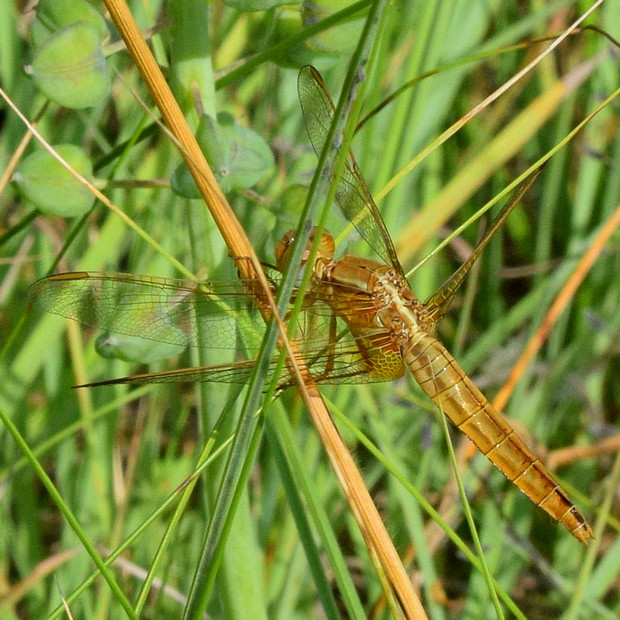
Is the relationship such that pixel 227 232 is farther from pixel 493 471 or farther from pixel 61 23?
pixel 493 471

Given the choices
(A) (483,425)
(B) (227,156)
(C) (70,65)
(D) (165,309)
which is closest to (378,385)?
(A) (483,425)

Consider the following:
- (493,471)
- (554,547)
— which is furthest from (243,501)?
(554,547)

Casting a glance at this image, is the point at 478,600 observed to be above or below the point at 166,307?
below

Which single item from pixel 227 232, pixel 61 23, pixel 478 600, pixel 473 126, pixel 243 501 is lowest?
pixel 478 600

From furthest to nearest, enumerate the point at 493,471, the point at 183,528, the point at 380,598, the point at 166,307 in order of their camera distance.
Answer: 1. the point at 493,471
2. the point at 183,528
3. the point at 380,598
4. the point at 166,307

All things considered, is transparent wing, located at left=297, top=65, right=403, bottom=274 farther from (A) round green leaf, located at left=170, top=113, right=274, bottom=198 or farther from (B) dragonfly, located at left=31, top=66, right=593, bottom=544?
(A) round green leaf, located at left=170, top=113, right=274, bottom=198
